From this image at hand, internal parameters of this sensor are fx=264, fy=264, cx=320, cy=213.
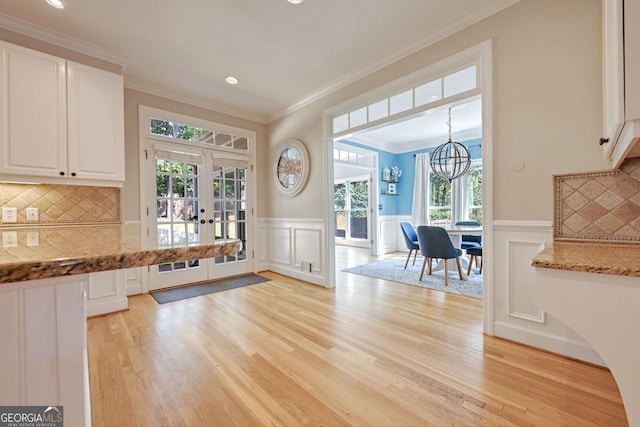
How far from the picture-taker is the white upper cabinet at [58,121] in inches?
84.1

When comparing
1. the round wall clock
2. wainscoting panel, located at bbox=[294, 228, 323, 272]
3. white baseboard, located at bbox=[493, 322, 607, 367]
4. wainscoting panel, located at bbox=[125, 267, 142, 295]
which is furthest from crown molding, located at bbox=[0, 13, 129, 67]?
white baseboard, located at bbox=[493, 322, 607, 367]

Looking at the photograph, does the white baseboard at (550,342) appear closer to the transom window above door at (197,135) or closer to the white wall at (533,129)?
the white wall at (533,129)

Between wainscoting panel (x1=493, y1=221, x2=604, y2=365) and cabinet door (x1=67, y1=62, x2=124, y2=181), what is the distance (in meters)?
3.53

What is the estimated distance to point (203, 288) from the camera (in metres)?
3.50

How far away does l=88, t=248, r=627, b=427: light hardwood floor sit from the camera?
4.31ft

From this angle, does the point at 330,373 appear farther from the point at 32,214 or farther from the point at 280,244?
the point at 32,214

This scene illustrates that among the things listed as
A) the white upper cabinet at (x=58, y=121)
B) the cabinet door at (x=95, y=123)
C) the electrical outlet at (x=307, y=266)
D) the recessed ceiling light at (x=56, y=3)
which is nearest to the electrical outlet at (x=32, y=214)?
the white upper cabinet at (x=58, y=121)

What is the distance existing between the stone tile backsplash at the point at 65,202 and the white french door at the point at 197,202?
545 millimetres

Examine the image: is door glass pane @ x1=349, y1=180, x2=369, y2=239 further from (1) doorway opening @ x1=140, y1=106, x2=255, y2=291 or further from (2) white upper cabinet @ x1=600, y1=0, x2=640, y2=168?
(2) white upper cabinet @ x1=600, y1=0, x2=640, y2=168

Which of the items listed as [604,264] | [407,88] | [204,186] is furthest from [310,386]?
[204,186]

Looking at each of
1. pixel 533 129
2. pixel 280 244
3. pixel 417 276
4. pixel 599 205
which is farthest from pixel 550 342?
pixel 280 244

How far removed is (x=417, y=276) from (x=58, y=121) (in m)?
4.43

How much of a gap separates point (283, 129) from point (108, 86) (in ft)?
7.13

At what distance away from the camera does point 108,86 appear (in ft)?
8.48
